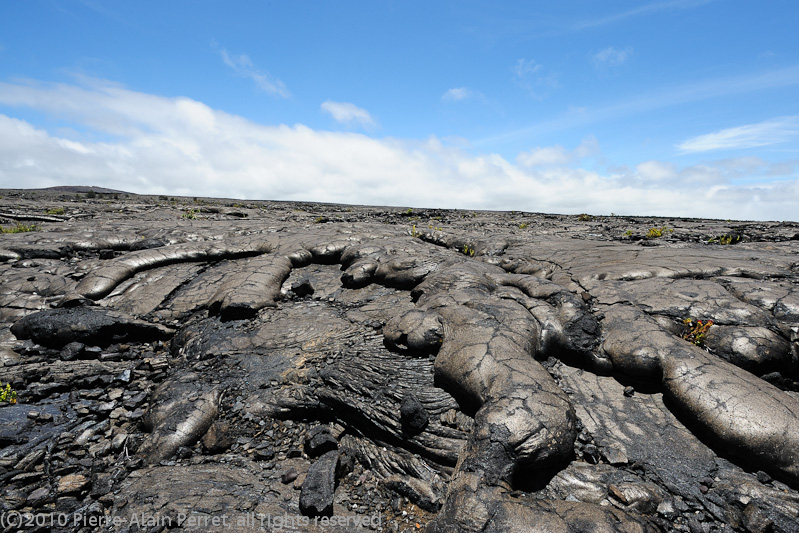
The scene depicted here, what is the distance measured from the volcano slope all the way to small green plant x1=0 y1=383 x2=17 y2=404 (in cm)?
13

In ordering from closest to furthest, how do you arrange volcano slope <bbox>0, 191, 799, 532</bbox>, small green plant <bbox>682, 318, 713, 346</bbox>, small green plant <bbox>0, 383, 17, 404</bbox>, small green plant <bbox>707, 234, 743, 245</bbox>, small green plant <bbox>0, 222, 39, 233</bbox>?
volcano slope <bbox>0, 191, 799, 532</bbox>
small green plant <bbox>682, 318, 713, 346</bbox>
small green plant <bbox>0, 383, 17, 404</bbox>
small green plant <bbox>707, 234, 743, 245</bbox>
small green plant <bbox>0, 222, 39, 233</bbox>

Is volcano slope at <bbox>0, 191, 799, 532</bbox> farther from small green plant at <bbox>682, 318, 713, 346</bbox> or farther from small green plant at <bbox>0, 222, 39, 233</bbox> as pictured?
small green plant at <bbox>0, 222, 39, 233</bbox>

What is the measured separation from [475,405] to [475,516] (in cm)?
127

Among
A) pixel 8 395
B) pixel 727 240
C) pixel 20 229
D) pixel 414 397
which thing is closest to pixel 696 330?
pixel 414 397

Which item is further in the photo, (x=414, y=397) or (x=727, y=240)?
(x=727, y=240)

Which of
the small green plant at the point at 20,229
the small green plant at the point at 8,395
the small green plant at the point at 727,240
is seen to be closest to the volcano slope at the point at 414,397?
the small green plant at the point at 8,395

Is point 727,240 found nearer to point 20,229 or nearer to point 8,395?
point 8,395

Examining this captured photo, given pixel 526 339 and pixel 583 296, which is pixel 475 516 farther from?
pixel 583 296

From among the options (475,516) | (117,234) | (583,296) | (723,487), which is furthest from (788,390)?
(117,234)

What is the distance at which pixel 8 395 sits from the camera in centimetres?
508

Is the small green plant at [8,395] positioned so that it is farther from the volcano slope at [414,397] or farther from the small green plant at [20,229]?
the small green plant at [20,229]

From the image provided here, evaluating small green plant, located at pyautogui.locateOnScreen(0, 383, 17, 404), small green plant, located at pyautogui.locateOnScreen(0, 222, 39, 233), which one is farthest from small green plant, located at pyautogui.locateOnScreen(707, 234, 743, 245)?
small green plant, located at pyautogui.locateOnScreen(0, 222, 39, 233)

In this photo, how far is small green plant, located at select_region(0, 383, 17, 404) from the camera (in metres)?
5.01

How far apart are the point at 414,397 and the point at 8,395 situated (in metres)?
5.70
